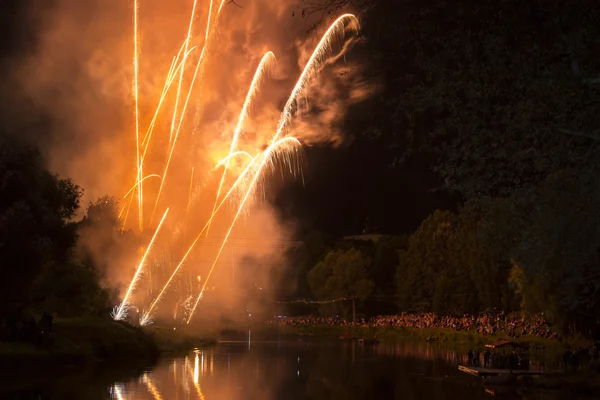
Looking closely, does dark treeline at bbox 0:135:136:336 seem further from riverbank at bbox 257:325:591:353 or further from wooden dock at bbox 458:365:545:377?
riverbank at bbox 257:325:591:353

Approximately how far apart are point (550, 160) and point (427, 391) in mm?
18612

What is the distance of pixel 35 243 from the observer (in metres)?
41.4

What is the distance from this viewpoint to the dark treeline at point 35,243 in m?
41.3

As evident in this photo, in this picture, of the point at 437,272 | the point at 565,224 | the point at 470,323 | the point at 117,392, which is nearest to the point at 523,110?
the point at 565,224

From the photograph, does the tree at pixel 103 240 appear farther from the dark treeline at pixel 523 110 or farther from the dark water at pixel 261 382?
the dark treeline at pixel 523 110

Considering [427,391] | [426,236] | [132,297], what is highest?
[426,236]

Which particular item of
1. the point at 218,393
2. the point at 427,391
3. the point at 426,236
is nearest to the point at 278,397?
the point at 218,393

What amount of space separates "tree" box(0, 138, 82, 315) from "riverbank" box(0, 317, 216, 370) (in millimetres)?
2856

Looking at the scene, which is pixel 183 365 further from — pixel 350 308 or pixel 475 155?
pixel 350 308

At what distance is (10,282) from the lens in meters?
41.3

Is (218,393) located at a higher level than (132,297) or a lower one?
lower

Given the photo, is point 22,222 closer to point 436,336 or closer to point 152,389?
point 152,389

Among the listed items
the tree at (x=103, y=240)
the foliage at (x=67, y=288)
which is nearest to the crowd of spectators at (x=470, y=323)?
the tree at (x=103, y=240)

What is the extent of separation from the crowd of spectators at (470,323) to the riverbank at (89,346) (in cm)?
3328
